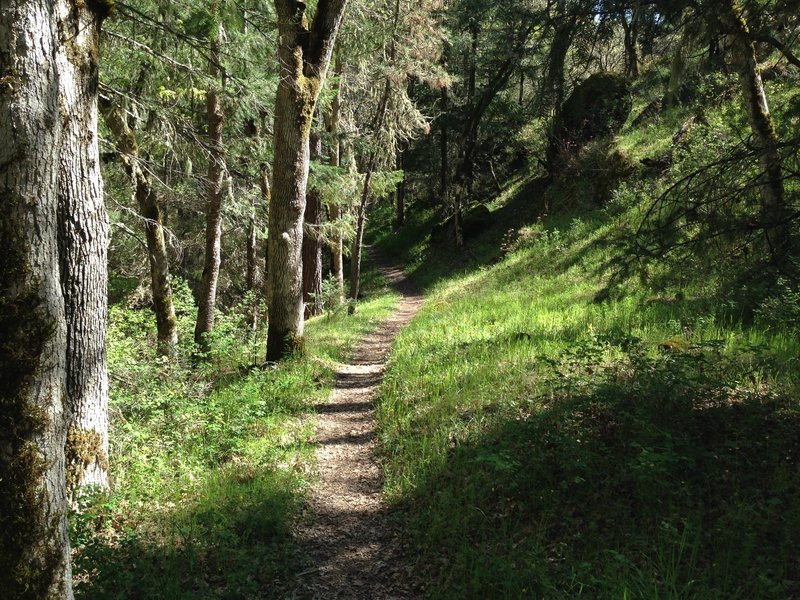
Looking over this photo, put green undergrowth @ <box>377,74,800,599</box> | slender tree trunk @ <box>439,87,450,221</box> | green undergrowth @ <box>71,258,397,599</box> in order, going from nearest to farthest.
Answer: green undergrowth @ <box>377,74,800,599</box> → green undergrowth @ <box>71,258,397,599</box> → slender tree trunk @ <box>439,87,450,221</box>

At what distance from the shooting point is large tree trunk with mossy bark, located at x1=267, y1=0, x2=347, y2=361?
8375mm

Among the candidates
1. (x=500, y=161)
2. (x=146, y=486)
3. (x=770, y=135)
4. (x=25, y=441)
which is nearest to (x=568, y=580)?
Answer: (x=25, y=441)

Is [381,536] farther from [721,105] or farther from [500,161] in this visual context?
[500,161]

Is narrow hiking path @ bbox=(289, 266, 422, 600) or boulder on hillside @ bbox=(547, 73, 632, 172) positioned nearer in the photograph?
narrow hiking path @ bbox=(289, 266, 422, 600)

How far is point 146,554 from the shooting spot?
3.95 m

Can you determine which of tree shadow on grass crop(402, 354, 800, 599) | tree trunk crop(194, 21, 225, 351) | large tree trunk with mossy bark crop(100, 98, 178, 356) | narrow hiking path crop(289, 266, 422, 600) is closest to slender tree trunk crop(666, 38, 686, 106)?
tree shadow on grass crop(402, 354, 800, 599)

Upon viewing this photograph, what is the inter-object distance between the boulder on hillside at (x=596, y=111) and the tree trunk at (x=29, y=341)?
18880 millimetres

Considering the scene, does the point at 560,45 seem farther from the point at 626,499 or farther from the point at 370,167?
the point at 370,167

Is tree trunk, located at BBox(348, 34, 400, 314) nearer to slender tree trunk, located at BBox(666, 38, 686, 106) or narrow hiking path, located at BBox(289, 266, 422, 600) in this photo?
narrow hiking path, located at BBox(289, 266, 422, 600)

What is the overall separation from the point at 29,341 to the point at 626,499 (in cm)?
432

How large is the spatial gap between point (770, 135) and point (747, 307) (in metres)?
2.29

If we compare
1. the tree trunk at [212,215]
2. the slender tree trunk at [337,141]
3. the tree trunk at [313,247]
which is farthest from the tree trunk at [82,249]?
the slender tree trunk at [337,141]

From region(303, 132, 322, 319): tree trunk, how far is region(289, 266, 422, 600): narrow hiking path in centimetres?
773

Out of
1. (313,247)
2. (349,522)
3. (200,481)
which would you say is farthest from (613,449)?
(313,247)
